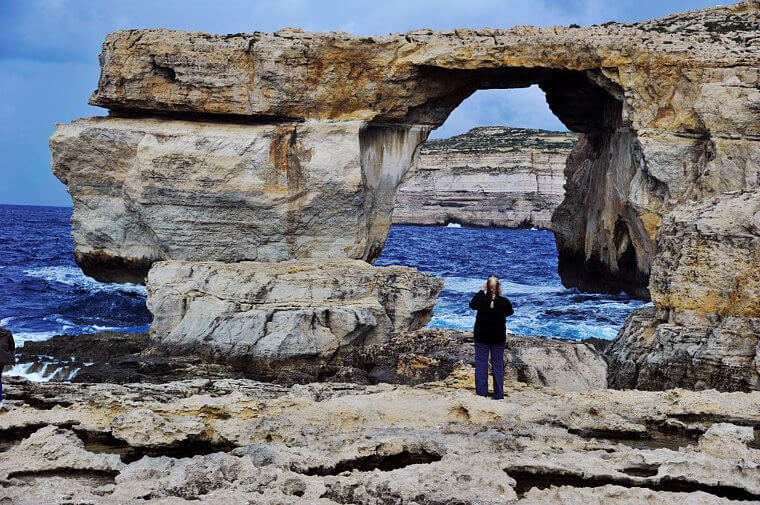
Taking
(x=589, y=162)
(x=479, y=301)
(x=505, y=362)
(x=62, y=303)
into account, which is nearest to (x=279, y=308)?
(x=505, y=362)

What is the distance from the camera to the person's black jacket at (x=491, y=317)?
20.9 ft

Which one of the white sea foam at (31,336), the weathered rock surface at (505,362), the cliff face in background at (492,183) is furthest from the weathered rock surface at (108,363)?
the cliff face in background at (492,183)

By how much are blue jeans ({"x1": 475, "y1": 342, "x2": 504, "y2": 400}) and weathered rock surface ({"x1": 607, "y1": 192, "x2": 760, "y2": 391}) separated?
2.52m

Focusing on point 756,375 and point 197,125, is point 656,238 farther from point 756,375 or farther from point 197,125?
point 197,125

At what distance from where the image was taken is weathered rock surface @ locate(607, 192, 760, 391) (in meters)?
7.38

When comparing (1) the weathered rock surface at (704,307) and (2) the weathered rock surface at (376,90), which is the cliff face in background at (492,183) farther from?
(1) the weathered rock surface at (704,307)

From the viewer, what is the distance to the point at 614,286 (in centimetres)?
2055

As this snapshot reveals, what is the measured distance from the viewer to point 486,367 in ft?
21.7

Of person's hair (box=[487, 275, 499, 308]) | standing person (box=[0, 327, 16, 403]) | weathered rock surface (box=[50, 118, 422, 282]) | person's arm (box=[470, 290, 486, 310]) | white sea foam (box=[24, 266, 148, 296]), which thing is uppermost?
weathered rock surface (box=[50, 118, 422, 282])

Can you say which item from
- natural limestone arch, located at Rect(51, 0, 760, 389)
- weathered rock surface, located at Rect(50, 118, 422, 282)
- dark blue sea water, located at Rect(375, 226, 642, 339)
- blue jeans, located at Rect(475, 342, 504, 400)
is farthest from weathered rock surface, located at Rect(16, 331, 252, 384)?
dark blue sea water, located at Rect(375, 226, 642, 339)

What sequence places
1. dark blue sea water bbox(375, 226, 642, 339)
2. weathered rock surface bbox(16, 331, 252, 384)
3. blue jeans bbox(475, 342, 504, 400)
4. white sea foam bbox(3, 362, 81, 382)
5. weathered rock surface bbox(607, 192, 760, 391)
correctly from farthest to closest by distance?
dark blue sea water bbox(375, 226, 642, 339), white sea foam bbox(3, 362, 81, 382), weathered rock surface bbox(16, 331, 252, 384), weathered rock surface bbox(607, 192, 760, 391), blue jeans bbox(475, 342, 504, 400)

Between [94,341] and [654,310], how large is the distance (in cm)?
976

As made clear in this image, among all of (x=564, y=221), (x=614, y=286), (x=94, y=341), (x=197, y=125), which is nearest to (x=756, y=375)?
(x=94, y=341)

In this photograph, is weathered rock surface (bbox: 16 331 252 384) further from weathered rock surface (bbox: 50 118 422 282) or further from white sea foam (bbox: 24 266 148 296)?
white sea foam (bbox: 24 266 148 296)
